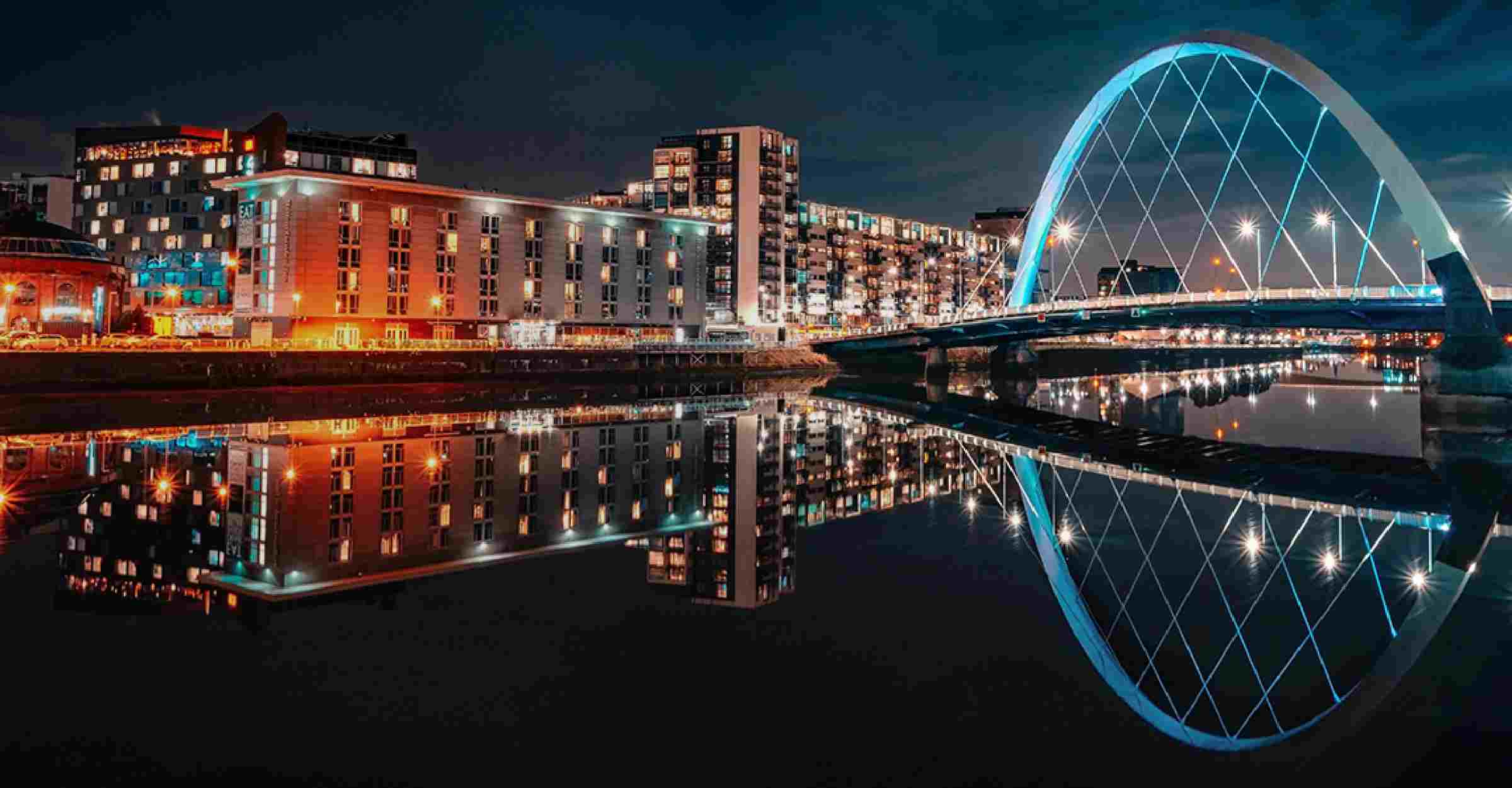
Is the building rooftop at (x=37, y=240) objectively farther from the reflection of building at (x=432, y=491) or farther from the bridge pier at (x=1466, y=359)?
the bridge pier at (x=1466, y=359)

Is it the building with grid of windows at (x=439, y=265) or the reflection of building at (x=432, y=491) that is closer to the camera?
the reflection of building at (x=432, y=491)

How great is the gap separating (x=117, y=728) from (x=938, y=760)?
22.5 feet

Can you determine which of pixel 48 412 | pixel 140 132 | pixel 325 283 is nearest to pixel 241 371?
pixel 48 412

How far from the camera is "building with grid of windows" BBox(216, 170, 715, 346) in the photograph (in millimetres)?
73125

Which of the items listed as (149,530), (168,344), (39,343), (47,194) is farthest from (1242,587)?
(47,194)

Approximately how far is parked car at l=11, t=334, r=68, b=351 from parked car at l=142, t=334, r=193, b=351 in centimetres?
364

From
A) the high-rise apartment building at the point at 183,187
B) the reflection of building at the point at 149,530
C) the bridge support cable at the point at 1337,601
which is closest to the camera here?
the bridge support cable at the point at 1337,601

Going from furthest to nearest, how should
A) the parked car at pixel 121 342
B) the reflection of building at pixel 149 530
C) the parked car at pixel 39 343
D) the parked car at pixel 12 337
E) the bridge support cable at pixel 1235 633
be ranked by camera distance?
the parked car at pixel 121 342 < the parked car at pixel 12 337 < the parked car at pixel 39 343 < the reflection of building at pixel 149 530 < the bridge support cable at pixel 1235 633

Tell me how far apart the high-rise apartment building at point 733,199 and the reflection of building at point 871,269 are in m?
9.20

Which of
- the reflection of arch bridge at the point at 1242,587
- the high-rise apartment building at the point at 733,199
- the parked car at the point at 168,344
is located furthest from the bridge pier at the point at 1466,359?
the high-rise apartment building at the point at 733,199

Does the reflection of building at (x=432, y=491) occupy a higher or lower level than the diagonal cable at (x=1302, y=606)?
higher

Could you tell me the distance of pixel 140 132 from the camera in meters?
104

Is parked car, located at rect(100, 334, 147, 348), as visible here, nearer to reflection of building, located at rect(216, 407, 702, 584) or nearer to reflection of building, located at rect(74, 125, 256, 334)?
reflection of building, located at rect(216, 407, 702, 584)

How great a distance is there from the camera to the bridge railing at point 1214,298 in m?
48.2
